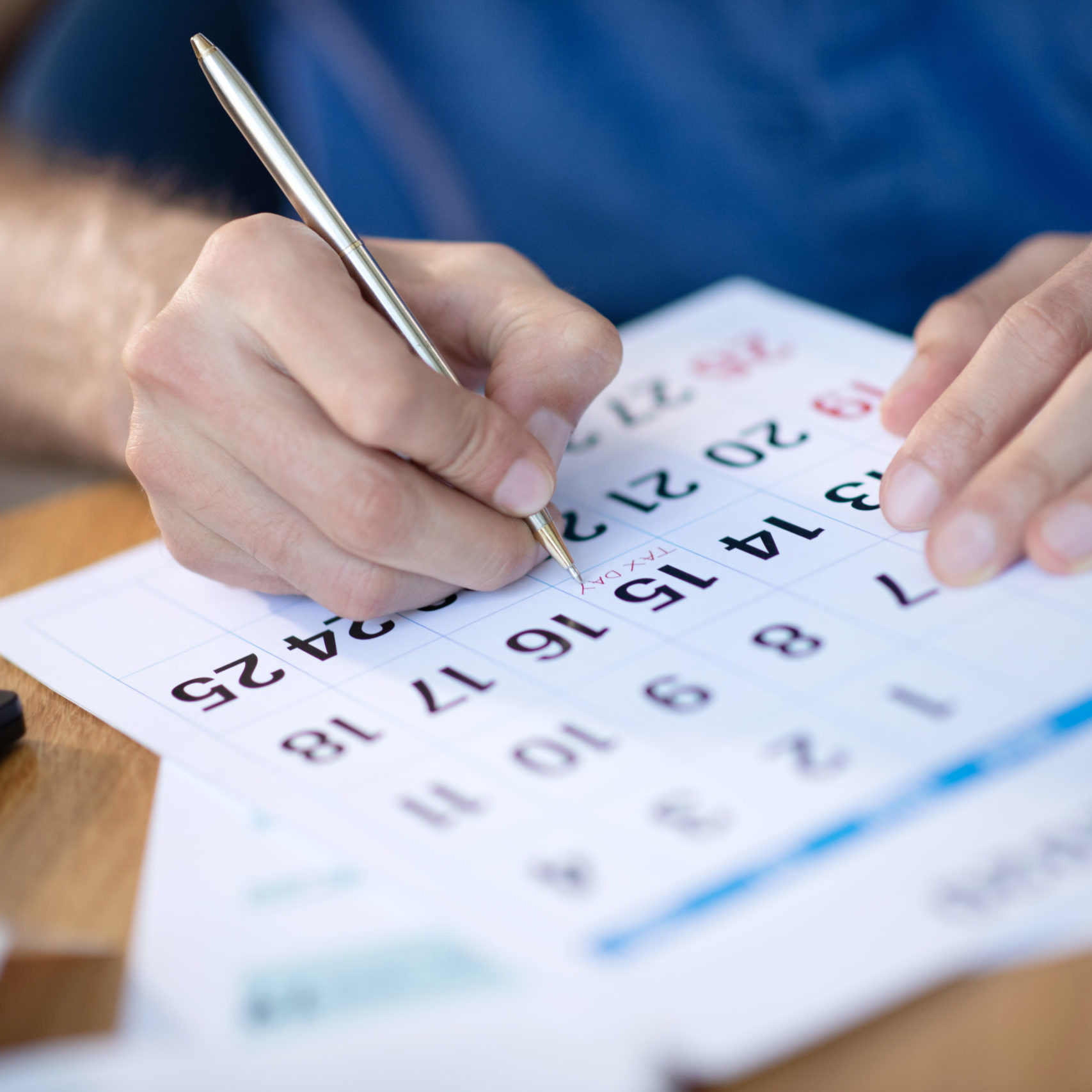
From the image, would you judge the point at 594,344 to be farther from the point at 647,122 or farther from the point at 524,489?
the point at 647,122

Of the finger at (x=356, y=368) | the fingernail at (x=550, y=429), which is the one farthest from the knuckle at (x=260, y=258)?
the fingernail at (x=550, y=429)

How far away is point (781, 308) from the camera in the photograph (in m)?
0.76

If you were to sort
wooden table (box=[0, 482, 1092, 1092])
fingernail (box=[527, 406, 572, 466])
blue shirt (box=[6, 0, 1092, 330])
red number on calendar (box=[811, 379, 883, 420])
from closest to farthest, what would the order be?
1. wooden table (box=[0, 482, 1092, 1092])
2. fingernail (box=[527, 406, 572, 466])
3. red number on calendar (box=[811, 379, 883, 420])
4. blue shirt (box=[6, 0, 1092, 330])

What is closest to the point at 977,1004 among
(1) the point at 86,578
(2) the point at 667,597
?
(2) the point at 667,597

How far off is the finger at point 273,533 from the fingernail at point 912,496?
21cm

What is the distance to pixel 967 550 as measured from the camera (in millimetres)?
441

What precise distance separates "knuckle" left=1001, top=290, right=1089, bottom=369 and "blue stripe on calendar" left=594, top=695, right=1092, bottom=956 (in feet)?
0.66

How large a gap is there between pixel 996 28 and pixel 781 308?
11.2 inches

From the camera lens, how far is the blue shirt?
83cm

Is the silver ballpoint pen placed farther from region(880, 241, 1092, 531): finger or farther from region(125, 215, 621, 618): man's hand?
region(880, 241, 1092, 531): finger

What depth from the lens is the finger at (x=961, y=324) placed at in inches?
22.9

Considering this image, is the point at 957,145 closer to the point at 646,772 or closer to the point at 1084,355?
the point at 1084,355

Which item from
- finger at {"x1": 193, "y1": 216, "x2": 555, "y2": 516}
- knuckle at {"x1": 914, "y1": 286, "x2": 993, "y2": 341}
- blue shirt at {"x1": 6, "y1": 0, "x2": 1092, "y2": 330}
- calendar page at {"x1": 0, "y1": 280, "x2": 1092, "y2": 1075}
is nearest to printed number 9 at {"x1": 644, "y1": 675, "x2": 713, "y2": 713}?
calendar page at {"x1": 0, "y1": 280, "x2": 1092, "y2": 1075}

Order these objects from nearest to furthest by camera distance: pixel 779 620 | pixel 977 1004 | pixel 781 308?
pixel 977 1004 < pixel 779 620 < pixel 781 308
